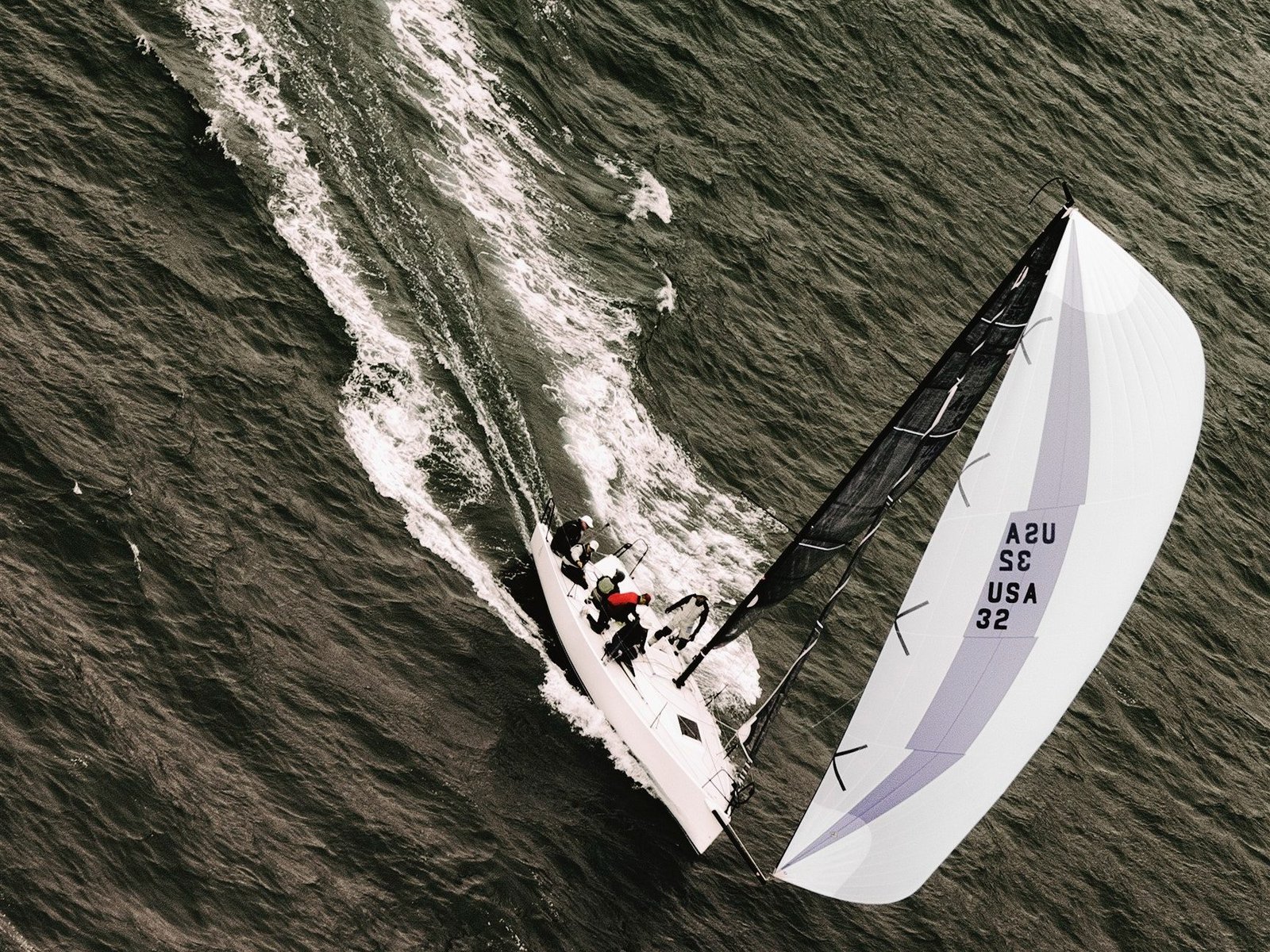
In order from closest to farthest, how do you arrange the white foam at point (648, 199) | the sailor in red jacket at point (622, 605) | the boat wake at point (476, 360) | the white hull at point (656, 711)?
1. the white hull at point (656, 711)
2. the sailor in red jacket at point (622, 605)
3. the boat wake at point (476, 360)
4. the white foam at point (648, 199)

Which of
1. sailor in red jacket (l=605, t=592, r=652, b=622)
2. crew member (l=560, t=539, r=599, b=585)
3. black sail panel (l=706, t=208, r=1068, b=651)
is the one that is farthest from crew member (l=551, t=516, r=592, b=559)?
black sail panel (l=706, t=208, r=1068, b=651)

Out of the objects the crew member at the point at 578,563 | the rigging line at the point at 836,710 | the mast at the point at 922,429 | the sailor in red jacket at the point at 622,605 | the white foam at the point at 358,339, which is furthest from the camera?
the rigging line at the point at 836,710

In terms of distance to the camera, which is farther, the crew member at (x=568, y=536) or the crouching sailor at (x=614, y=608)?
→ the crew member at (x=568, y=536)

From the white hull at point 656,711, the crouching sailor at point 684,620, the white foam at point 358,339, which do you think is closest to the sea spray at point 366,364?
the white foam at point 358,339

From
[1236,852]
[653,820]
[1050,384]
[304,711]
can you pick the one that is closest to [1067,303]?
[1050,384]

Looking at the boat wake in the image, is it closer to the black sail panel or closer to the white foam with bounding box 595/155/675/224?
the white foam with bounding box 595/155/675/224

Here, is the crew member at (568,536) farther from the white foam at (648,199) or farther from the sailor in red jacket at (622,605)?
the white foam at (648,199)

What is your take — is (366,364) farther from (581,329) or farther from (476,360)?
(581,329)
